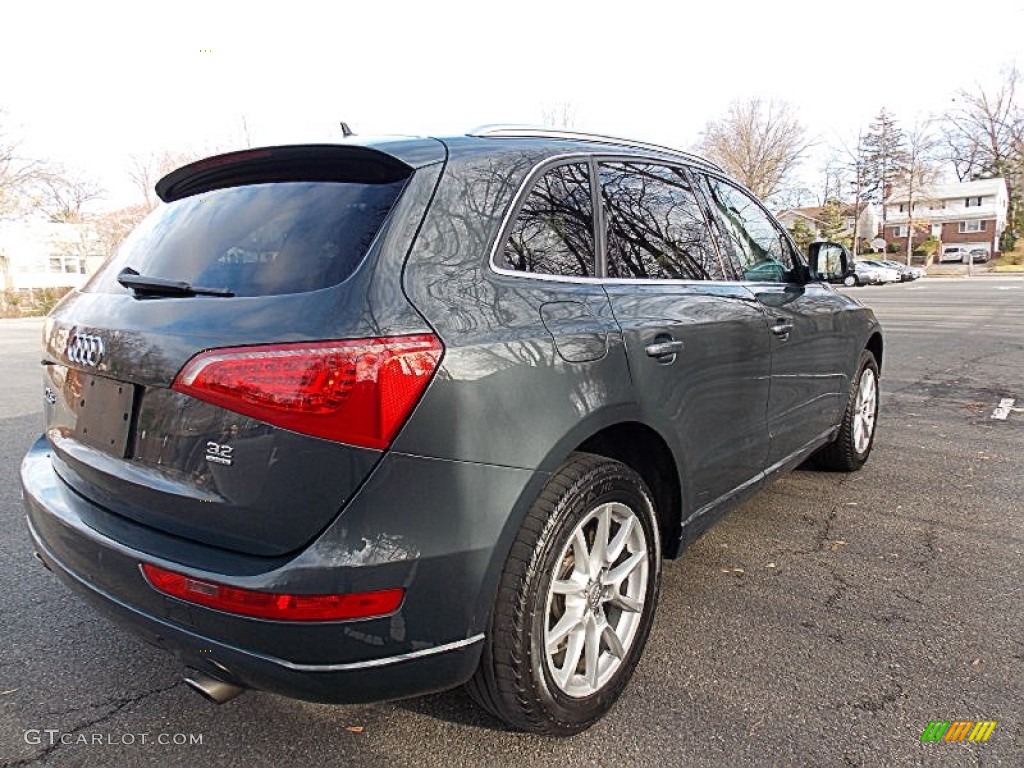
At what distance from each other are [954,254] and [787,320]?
79.8 meters

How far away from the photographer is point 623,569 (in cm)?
231

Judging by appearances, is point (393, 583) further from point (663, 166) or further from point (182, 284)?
point (663, 166)

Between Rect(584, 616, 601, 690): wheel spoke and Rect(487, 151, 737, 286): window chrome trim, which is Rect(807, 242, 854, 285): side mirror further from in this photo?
Rect(584, 616, 601, 690): wheel spoke

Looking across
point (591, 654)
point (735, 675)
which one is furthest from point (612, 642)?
point (735, 675)

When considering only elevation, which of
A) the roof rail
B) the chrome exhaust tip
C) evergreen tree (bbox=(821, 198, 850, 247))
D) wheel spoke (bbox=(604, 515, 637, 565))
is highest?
evergreen tree (bbox=(821, 198, 850, 247))

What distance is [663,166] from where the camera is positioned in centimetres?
295

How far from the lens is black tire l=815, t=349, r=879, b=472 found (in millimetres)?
4441

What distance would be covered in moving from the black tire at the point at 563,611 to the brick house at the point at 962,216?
7857 cm

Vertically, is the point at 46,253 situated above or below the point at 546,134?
above

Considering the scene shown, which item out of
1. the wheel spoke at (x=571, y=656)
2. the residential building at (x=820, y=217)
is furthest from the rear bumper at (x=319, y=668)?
the residential building at (x=820, y=217)

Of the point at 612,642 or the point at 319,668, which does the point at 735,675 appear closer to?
the point at 612,642

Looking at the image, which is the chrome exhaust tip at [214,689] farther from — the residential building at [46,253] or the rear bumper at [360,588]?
the residential building at [46,253]

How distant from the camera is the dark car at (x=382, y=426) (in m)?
1.65

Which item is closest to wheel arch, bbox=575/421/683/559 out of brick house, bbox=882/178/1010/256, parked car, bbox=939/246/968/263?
brick house, bbox=882/178/1010/256
